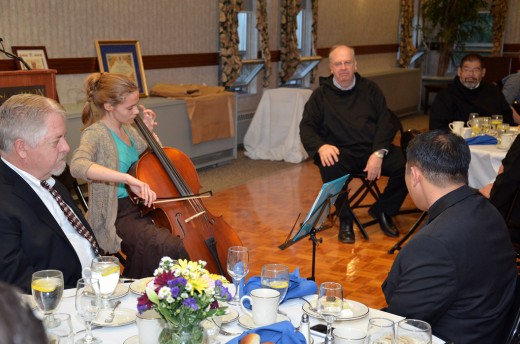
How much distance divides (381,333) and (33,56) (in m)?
5.23

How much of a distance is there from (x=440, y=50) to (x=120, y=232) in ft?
35.6

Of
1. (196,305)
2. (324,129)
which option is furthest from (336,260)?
(196,305)

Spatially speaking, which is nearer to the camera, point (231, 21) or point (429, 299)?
point (429, 299)

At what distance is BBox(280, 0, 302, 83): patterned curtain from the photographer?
30.9 ft

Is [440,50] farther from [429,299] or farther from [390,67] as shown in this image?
[429,299]

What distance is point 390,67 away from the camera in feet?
42.8

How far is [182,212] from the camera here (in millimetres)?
3346

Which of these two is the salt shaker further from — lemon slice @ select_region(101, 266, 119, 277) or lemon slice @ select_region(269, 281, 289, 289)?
lemon slice @ select_region(101, 266, 119, 277)

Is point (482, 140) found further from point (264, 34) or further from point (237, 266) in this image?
point (264, 34)

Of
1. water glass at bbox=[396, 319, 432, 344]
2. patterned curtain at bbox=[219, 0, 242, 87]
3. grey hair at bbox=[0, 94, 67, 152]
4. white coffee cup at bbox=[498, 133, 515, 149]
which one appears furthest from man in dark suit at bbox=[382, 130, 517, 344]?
patterned curtain at bbox=[219, 0, 242, 87]

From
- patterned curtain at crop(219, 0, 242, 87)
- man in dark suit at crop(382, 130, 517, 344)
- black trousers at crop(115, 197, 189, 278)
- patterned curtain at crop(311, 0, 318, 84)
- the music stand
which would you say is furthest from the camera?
patterned curtain at crop(311, 0, 318, 84)

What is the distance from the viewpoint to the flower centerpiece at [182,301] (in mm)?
1488

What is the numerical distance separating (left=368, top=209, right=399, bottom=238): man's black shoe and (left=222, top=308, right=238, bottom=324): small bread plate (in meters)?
3.49

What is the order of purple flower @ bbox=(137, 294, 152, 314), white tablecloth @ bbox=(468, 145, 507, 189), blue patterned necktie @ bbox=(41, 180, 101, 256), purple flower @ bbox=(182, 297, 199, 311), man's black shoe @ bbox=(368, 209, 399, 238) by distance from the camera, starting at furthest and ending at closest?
man's black shoe @ bbox=(368, 209, 399, 238) → white tablecloth @ bbox=(468, 145, 507, 189) → blue patterned necktie @ bbox=(41, 180, 101, 256) → purple flower @ bbox=(137, 294, 152, 314) → purple flower @ bbox=(182, 297, 199, 311)
